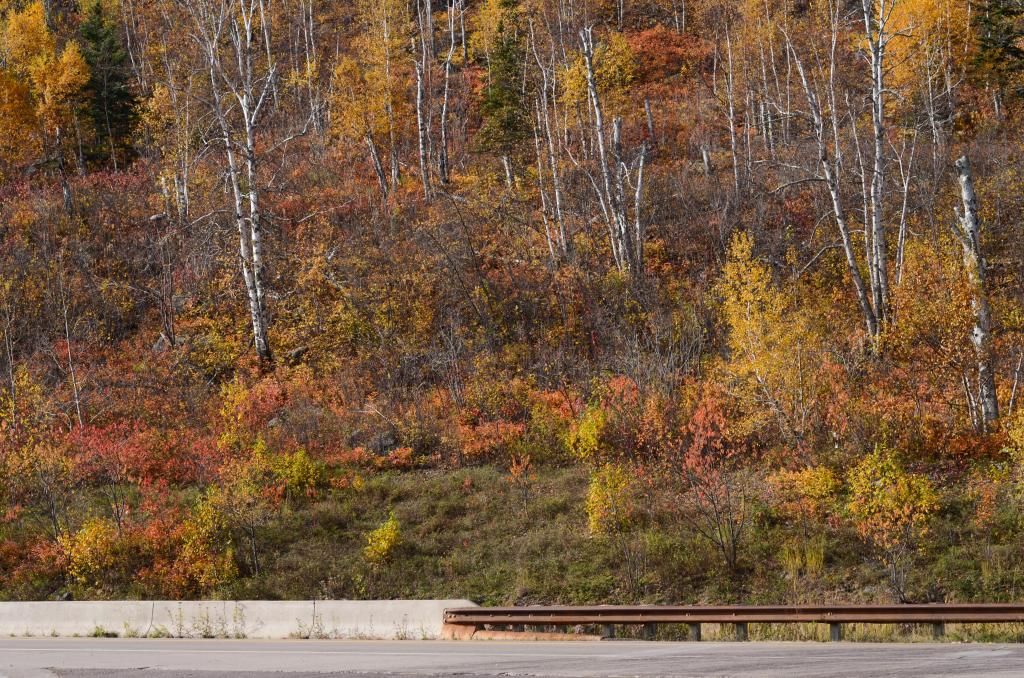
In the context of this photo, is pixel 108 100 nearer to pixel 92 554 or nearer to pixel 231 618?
pixel 92 554

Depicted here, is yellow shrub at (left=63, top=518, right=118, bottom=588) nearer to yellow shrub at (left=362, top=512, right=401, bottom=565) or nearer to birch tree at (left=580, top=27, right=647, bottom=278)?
yellow shrub at (left=362, top=512, right=401, bottom=565)

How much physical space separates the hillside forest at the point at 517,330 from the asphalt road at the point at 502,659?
163 inches

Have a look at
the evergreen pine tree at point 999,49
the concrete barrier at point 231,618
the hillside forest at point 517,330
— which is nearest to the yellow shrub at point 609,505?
the hillside forest at point 517,330

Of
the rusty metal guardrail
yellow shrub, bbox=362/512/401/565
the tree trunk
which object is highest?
the tree trunk

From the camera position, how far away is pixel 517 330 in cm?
2825

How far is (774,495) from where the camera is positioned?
61.7 feet

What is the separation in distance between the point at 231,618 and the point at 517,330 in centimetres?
1425

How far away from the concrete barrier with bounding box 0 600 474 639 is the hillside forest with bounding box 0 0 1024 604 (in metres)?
1.75

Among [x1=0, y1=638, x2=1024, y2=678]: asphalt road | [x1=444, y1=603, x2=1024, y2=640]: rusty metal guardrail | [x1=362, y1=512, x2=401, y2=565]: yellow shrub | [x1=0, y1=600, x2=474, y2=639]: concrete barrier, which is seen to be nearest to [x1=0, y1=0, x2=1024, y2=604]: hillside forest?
[x1=362, y1=512, x2=401, y2=565]: yellow shrub

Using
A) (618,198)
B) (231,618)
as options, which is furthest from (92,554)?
(618,198)

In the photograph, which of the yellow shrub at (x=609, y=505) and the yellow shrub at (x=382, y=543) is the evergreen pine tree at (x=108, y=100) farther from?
the yellow shrub at (x=609, y=505)

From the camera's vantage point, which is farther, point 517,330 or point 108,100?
point 108,100

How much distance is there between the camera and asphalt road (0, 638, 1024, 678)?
9.39m

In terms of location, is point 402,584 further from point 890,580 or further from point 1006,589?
Answer: point 1006,589
